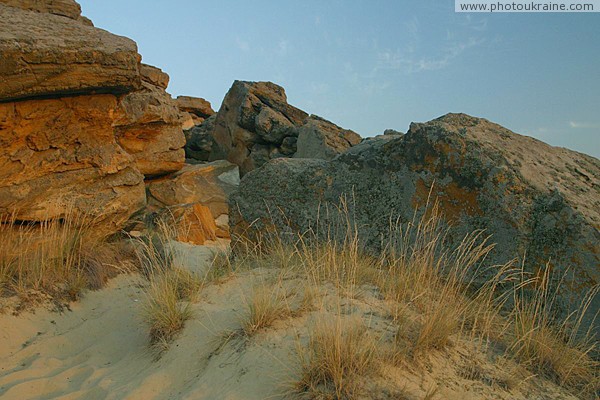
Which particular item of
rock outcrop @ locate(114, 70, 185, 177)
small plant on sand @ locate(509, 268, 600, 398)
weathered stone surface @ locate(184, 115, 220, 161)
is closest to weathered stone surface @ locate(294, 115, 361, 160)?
rock outcrop @ locate(114, 70, 185, 177)

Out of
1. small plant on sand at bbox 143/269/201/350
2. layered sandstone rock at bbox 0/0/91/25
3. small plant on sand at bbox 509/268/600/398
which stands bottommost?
small plant on sand at bbox 143/269/201/350

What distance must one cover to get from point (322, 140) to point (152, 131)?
4.07 metres

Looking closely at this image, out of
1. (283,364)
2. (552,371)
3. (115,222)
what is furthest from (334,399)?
(115,222)

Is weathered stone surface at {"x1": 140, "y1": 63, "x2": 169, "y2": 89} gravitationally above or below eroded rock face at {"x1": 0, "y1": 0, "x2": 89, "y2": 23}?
below

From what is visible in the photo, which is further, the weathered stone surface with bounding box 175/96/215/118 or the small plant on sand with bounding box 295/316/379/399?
the weathered stone surface with bounding box 175/96/215/118

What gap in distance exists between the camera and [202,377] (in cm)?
327

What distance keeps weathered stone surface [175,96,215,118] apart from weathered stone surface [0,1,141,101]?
46.0 feet

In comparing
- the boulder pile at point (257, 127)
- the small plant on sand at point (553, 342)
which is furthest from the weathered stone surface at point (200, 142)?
the small plant on sand at point (553, 342)

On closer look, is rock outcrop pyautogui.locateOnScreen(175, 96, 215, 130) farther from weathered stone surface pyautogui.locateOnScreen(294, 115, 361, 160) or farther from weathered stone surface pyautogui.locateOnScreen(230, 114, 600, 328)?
weathered stone surface pyautogui.locateOnScreen(230, 114, 600, 328)

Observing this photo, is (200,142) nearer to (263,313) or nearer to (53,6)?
(53,6)

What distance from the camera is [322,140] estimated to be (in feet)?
39.7

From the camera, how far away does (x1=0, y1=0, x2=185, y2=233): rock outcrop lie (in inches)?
217

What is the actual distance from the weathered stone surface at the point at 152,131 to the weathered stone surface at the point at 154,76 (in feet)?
1.39

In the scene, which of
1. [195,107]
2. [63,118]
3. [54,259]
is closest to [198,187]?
[63,118]
